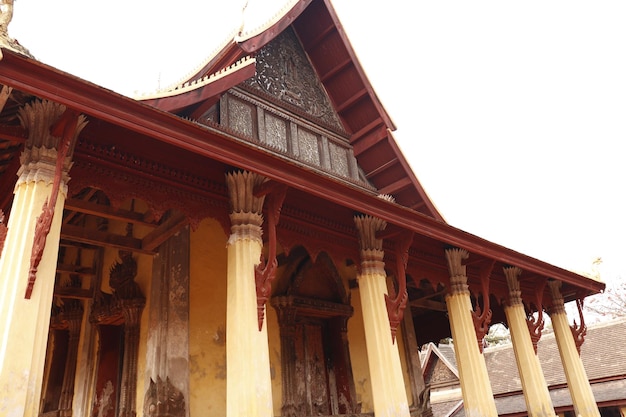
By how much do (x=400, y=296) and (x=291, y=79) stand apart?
→ 492 centimetres

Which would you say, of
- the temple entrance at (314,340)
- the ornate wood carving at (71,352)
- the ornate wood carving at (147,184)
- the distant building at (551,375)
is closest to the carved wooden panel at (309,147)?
the temple entrance at (314,340)

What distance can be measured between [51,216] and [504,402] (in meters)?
16.8

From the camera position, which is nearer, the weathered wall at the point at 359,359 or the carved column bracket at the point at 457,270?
the carved column bracket at the point at 457,270

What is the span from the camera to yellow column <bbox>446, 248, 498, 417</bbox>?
780 centimetres

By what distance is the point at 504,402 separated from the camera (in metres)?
16.9

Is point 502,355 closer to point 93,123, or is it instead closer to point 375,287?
point 375,287

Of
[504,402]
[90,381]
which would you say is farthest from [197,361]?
[504,402]

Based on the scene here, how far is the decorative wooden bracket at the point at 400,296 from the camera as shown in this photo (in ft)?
22.8

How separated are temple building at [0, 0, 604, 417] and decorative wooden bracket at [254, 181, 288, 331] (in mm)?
19

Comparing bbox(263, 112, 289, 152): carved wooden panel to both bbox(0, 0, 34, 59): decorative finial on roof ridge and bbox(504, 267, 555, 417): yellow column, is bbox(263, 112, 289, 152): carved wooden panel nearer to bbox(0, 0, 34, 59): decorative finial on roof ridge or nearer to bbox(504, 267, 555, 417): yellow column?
bbox(0, 0, 34, 59): decorative finial on roof ridge

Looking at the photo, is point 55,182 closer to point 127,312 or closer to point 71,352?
point 127,312

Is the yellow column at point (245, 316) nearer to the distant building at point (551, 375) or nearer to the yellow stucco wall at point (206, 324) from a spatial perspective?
the yellow stucco wall at point (206, 324)

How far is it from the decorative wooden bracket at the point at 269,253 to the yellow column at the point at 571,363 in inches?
313

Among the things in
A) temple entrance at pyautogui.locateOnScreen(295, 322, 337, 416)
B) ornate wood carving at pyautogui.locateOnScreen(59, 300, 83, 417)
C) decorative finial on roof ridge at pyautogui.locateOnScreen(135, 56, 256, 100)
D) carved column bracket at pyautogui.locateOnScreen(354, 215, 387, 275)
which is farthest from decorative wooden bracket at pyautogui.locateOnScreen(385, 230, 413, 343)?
ornate wood carving at pyautogui.locateOnScreen(59, 300, 83, 417)
